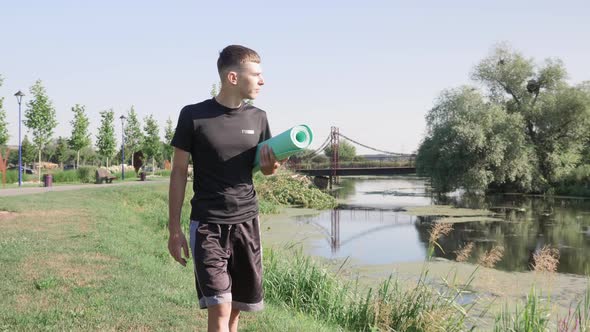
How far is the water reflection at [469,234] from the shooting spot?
40.8 ft

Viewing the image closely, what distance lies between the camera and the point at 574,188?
103ft

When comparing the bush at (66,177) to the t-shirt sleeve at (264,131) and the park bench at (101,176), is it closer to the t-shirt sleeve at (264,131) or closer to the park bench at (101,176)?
the park bench at (101,176)

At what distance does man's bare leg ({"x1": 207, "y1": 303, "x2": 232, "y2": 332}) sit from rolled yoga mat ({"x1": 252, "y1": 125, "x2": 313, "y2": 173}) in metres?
0.74

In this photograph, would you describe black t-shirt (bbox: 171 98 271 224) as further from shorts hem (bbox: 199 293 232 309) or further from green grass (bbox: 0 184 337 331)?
green grass (bbox: 0 184 337 331)

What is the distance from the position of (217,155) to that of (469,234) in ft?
49.6

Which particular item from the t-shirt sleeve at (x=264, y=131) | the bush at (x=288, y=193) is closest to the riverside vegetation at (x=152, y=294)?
the t-shirt sleeve at (x=264, y=131)

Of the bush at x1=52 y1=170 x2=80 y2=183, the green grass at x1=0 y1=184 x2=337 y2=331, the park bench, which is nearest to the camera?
the green grass at x1=0 y1=184 x2=337 y2=331

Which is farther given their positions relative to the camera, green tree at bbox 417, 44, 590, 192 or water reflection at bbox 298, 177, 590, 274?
green tree at bbox 417, 44, 590, 192

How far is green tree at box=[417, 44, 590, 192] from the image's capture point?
97.4ft

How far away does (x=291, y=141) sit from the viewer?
2.43m

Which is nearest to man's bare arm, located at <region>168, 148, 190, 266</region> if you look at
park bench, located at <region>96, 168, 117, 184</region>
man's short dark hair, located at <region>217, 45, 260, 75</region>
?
man's short dark hair, located at <region>217, 45, 260, 75</region>

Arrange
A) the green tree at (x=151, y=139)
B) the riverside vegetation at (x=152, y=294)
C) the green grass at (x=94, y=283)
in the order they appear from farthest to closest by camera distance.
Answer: the green tree at (x=151, y=139)
the riverside vegetation at (x=152, y=294)
the green grass at (x=94, y=283)

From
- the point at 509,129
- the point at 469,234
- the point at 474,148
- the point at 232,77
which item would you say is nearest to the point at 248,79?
the point at 232,77

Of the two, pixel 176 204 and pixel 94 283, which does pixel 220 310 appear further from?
pixel 94 283
